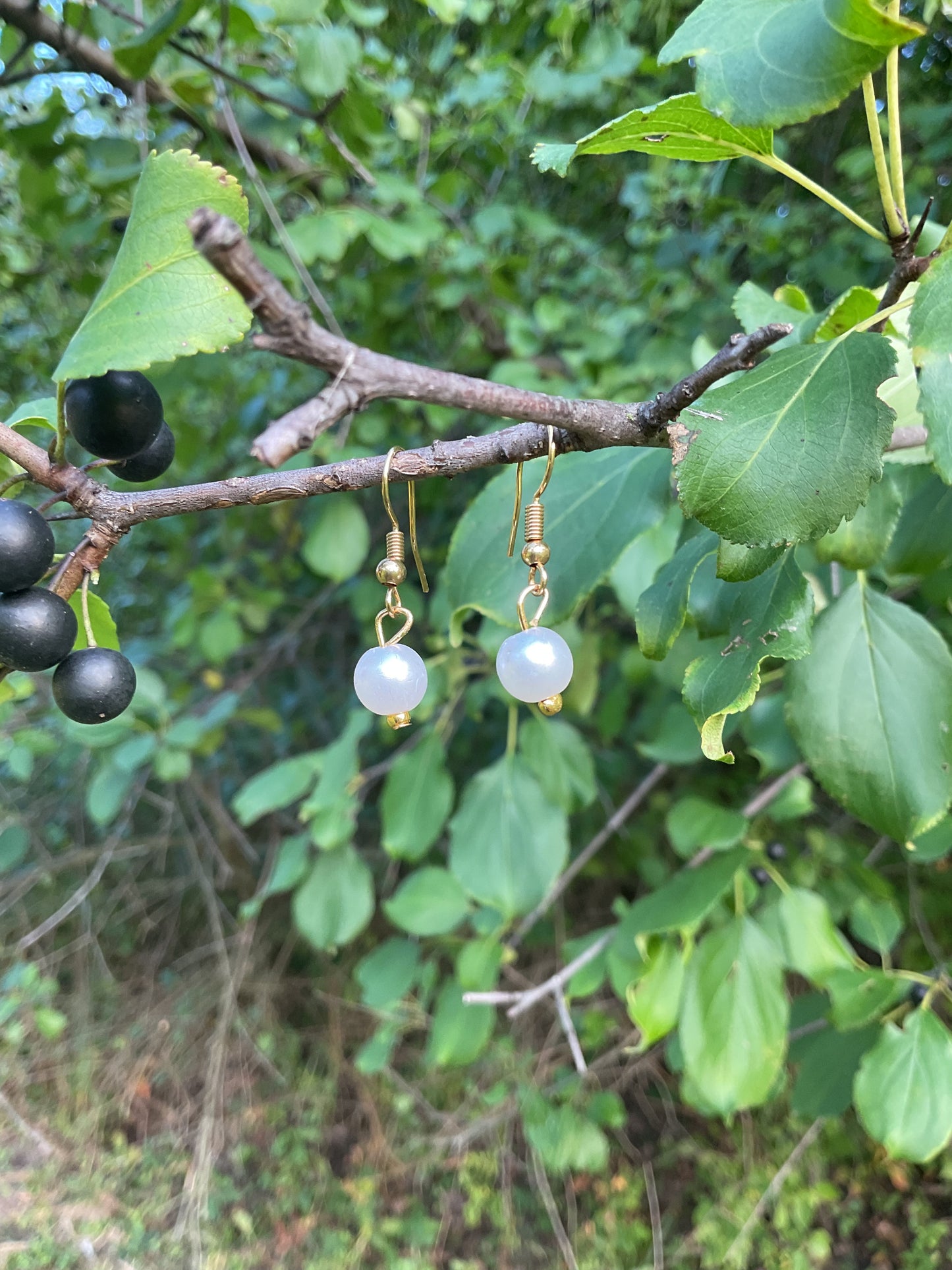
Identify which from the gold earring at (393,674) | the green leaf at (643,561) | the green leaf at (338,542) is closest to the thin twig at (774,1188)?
the green leaf at (643,561)

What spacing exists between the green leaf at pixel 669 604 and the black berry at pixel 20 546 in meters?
0.44

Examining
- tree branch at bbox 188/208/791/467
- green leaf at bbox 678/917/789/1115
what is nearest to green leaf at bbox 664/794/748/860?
green leaf at bbox 678/917/789/1115

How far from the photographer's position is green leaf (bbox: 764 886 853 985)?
120cm

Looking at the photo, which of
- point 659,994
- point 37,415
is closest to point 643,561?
point 659,994

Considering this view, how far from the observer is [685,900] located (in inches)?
45.9

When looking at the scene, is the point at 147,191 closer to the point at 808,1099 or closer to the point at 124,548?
the point at 808,1099

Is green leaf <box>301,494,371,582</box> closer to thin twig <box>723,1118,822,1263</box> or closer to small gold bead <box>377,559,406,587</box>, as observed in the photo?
small gold bead <box>377,559,406,587</box>

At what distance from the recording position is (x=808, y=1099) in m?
1.51

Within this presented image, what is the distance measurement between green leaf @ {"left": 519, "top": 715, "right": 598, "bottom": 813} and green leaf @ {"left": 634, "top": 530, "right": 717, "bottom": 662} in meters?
0.80

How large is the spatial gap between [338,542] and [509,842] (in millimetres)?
743

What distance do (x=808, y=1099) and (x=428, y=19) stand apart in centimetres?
275

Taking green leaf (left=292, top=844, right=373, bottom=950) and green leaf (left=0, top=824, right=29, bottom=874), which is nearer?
green leaf (left=292, top=844, right=373, bottom=950)

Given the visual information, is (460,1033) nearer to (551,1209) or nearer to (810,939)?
(810,939)

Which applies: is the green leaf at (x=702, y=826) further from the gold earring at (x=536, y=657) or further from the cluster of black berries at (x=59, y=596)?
the cluster of black berries at (x=59, y=596)
